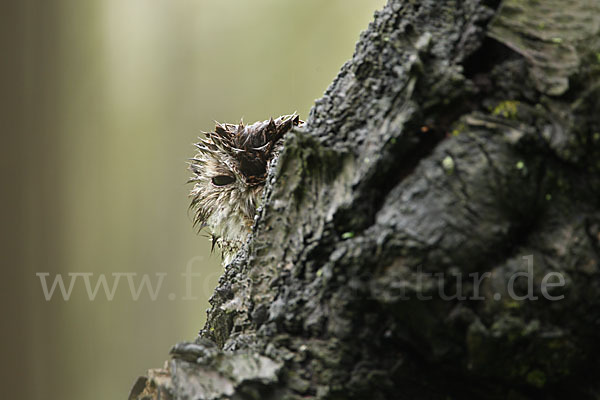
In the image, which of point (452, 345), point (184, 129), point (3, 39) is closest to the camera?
point (452, 345)

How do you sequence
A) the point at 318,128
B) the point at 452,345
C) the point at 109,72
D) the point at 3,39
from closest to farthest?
the point at 452,345
the point at 318,128
the point at 3,39
the point at 109,72

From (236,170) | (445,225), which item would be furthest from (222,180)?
(445,225)

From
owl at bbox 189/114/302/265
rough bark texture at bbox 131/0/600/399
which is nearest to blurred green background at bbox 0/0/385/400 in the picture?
owl at bbox 189/114/302/265

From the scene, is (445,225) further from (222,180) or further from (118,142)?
(118,142)

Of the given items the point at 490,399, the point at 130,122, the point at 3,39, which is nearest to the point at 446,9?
the point at 490,399

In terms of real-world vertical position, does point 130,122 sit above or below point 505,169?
above

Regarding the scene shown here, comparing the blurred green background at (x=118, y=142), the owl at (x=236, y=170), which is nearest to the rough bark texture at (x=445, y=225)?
the owl at (x=236, y=170)

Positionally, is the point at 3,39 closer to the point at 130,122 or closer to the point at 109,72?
the point at 109,72

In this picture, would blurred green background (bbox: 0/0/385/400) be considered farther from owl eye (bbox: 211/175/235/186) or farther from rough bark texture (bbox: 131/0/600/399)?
rough bark texture (bbox: 131/0/600/399)
